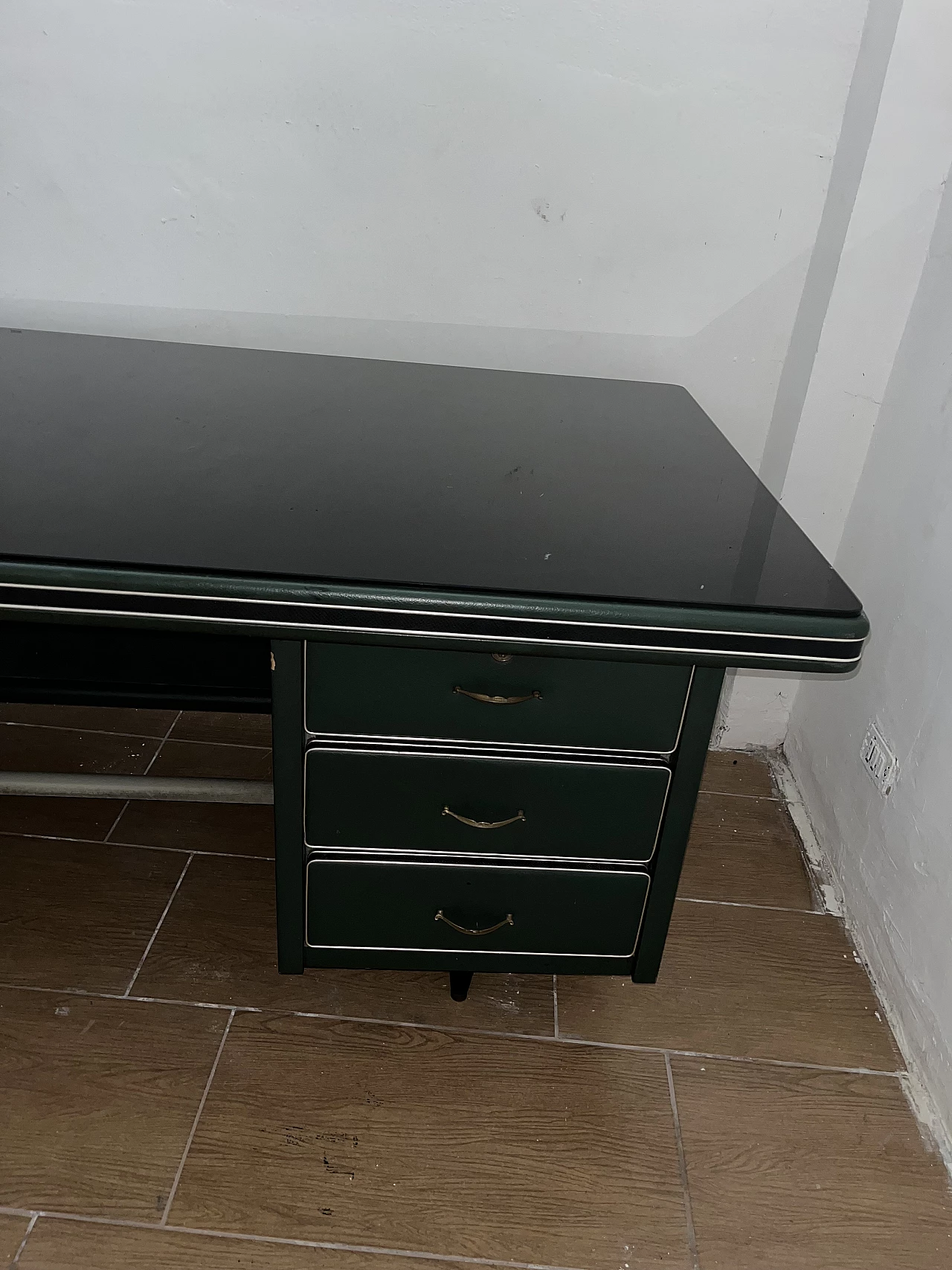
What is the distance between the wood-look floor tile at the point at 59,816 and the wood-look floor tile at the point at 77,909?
1.1 inches

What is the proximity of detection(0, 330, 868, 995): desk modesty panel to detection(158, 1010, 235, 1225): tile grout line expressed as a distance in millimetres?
203

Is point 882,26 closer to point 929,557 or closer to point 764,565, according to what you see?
point 929,557

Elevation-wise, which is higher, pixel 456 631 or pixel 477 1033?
pixel 456 631

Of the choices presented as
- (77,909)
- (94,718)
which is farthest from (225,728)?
(77,909)

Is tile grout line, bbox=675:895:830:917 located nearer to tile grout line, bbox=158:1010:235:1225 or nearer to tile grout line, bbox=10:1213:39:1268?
→ tile grout line, bbox=158:1010:235:1225

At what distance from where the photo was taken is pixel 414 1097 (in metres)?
1.37

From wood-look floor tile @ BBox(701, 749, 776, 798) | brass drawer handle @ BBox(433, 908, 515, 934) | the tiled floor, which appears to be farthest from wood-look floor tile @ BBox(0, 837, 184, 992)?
wood-look floor tile @ BBox(701, 749, 776, 798)

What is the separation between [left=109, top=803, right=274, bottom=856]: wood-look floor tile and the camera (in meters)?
1.79

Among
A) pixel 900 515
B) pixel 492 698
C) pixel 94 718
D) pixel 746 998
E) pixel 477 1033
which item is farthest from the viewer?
pixel 94 718

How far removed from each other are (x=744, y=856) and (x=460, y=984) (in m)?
0.68

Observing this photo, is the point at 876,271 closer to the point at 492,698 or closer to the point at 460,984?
the point at 492,698

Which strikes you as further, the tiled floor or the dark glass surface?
the tiled floor

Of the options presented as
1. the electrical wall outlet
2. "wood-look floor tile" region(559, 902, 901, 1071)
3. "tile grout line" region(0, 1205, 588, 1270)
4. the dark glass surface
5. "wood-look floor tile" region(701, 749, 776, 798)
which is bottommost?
"wood-look floor tile" region(701, 749, 776, 798)

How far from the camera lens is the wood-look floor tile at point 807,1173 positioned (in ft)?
4.05
